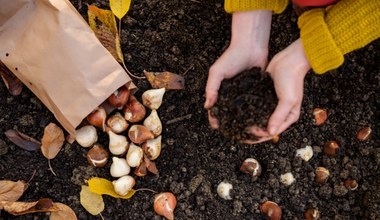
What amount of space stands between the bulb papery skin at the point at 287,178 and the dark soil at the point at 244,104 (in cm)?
22

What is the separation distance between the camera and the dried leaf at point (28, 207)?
123cm

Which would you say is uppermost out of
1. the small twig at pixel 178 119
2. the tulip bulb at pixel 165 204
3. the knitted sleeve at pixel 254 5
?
the knitted sleeve at pixel 254 5

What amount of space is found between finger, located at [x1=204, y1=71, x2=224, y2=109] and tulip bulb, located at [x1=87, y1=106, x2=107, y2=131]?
267 millimetres

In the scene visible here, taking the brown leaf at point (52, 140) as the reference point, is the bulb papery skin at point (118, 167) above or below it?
below

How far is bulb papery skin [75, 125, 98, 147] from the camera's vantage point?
49.9 inches

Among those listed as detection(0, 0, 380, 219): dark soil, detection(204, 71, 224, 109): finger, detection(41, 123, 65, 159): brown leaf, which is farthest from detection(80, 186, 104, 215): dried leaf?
detection(204, 71, 224, 109): finger

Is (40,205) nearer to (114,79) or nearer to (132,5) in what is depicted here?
(114,79)

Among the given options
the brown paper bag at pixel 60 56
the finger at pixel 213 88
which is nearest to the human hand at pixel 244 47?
the finger at pixel 213 88

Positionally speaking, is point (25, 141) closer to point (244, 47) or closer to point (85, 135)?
point (85, 135)

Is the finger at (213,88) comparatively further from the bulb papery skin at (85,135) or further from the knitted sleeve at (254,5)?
the bulb papery skin at (85,135)

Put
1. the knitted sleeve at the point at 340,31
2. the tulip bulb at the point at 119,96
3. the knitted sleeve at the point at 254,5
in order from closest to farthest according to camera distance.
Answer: the knitted sleeve at the point at 340,31, the knitted sleeve at the point at 254,5, the tulip bulb at the point at 119,96

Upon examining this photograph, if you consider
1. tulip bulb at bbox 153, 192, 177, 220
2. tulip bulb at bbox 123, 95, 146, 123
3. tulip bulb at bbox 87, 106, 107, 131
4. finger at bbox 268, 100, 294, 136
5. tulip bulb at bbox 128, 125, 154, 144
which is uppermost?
tulip bulb at bbox 87, 106, 107, 131

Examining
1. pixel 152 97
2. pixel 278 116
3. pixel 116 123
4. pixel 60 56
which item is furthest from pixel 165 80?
pixel 278 116

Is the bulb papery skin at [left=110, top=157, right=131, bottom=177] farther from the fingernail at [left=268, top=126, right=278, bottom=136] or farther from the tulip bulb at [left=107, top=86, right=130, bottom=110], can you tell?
the fingernail at [left=268, top=126, right=278, bottom=136]
